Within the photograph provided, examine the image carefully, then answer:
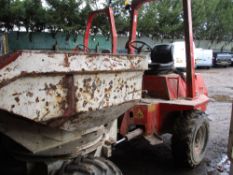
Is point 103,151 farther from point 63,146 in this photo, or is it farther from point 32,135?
point 32,135

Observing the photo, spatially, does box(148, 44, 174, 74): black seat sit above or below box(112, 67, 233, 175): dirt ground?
above

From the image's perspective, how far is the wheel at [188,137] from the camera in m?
4.84

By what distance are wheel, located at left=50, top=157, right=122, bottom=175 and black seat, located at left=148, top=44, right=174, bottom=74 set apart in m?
2.21

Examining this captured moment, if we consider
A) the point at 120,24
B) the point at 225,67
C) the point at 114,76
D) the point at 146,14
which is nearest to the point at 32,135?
the point at 114,76

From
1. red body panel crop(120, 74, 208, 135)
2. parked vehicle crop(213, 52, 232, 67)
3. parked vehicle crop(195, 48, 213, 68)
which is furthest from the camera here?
parked vehicle crop(213, 52, 232, 67)

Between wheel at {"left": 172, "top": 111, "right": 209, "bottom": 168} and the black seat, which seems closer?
wheel at {"left": 172, "top": 111, "right": 209, "bottom": 168}

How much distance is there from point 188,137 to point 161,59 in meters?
1.17

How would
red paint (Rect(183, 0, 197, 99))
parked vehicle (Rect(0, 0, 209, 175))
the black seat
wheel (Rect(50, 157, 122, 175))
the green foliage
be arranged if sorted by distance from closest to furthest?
parked vehicle (Rect(0, 0, 209, 175))
wheel (Rect(50, 157, 122, 175))
red paint (Rect(183, 0, 197, 99))
the black seat
the green foliage

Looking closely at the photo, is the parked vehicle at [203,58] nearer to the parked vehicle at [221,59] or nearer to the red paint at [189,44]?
the parked vehicle at [221,59]

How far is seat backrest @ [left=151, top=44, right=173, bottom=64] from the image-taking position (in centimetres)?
516

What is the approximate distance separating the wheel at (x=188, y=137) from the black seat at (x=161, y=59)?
0.67m

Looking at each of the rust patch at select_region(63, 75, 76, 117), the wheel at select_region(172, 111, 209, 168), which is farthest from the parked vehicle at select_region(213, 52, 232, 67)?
the rust patch at select_region(63, 75, 76, 117)

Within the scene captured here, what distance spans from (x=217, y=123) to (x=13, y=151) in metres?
6.33

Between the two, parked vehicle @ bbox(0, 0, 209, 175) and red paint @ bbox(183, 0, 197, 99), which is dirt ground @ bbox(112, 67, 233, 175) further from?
parked vehicle @ bbox(0, 0, 209, 175)
